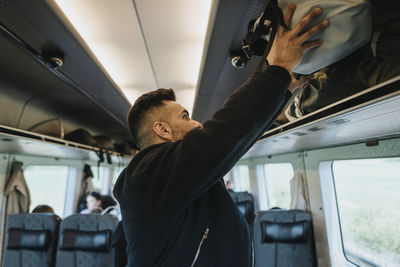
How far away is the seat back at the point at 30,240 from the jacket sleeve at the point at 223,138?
11.1 ft

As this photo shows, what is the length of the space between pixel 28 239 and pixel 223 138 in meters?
3.81

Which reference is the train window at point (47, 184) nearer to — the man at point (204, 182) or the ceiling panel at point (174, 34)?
the ceiling panel at point (174, 34)

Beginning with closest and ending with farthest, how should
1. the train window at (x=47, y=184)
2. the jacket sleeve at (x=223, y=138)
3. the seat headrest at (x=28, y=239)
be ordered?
the jacket sleeve at (x=223, y=138), the seat headrest at (x=28, y=239), the train window at (x=47, y=184)

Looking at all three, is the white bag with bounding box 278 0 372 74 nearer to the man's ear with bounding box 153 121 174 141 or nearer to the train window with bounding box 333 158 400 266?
the man's ear with bounding box 153 121 174 141

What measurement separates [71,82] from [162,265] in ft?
6.31

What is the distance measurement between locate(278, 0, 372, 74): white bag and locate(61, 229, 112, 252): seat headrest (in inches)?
130

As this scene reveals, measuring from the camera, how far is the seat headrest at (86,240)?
3.05 meters

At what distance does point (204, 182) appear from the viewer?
80 cm

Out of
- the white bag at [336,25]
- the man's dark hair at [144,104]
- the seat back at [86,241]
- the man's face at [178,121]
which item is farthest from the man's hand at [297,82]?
the seat back at [86,241]

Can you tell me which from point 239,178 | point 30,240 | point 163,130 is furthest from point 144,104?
point 239,178

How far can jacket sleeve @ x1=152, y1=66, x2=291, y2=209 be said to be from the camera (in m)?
0.77

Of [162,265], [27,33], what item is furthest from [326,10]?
[27,33]

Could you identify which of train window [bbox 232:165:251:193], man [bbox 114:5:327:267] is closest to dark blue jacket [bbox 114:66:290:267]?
man [bbox 114:5:327:267]

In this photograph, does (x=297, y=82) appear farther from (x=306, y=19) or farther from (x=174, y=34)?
(x=174, y=34)
